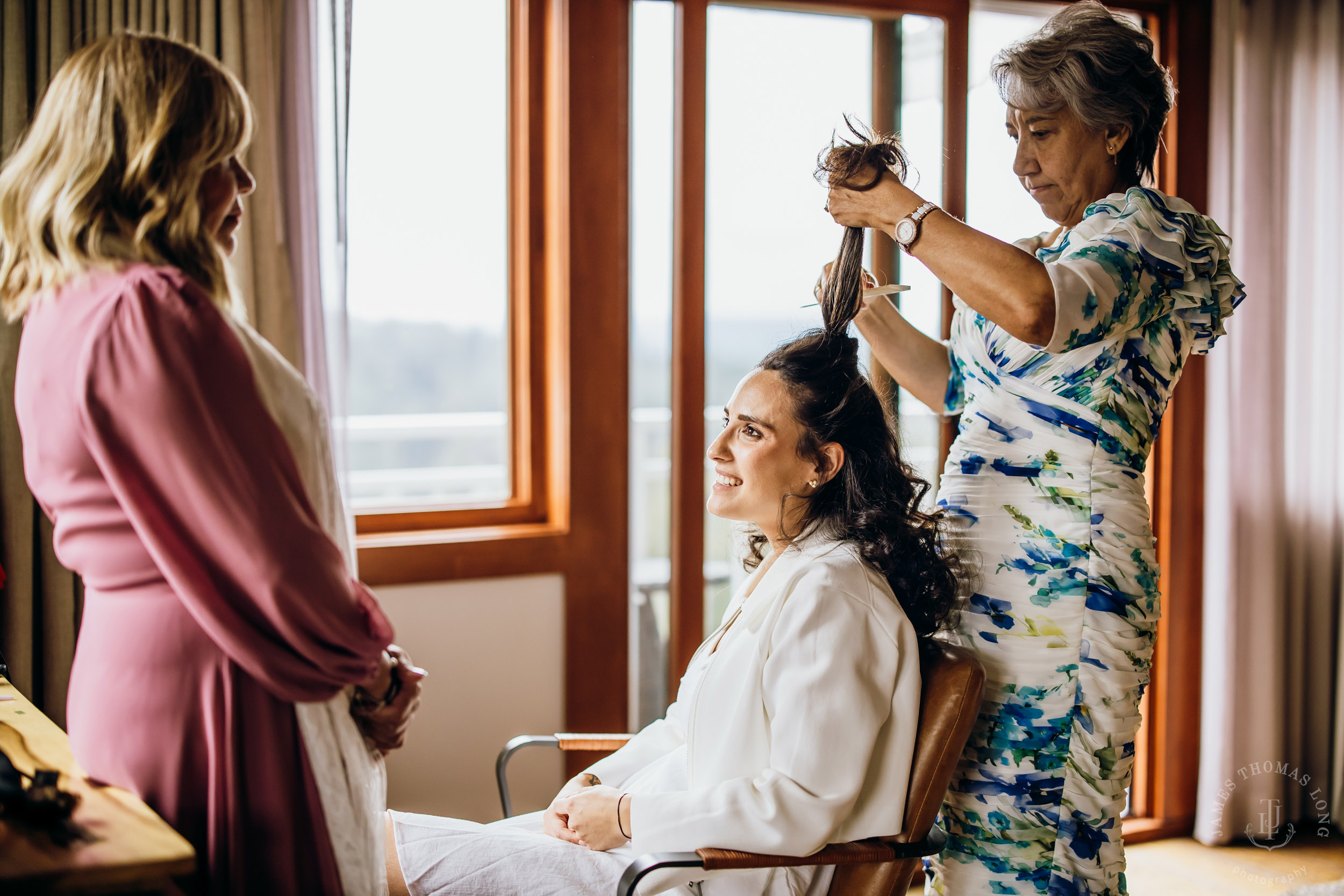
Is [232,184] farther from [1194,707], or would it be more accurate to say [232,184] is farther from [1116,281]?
[1194,707]

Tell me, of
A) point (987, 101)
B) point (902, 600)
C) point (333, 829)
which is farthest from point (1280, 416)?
point (333, 829)

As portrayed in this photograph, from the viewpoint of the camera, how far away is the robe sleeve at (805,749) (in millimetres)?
1397

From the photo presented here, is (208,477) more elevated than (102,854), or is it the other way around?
(208,477)

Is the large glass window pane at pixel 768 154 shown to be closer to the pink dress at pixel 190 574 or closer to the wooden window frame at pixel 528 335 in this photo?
the wooden window frame at pixel 528 335

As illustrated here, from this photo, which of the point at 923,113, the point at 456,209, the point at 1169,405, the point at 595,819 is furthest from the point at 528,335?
the point at 1169,405

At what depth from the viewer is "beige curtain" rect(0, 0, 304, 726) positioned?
1983mm

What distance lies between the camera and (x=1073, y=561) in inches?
60.5

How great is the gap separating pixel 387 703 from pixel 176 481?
35 cm

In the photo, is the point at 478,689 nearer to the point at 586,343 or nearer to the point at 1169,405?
the point at 586,343

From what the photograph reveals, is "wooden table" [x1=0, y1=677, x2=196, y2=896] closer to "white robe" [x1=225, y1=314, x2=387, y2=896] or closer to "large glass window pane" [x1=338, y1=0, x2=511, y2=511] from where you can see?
"white robe" [x1=225, y1=314, x2=387, y2=896]

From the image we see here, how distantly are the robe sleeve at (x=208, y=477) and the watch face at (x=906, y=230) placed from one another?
3.02 feet

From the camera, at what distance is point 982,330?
1.67 metres

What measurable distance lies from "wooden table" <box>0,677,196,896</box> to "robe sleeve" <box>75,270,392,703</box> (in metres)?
0.16

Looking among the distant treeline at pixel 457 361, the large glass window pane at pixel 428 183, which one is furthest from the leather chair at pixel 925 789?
the large glass window pane at pixel 428 183
